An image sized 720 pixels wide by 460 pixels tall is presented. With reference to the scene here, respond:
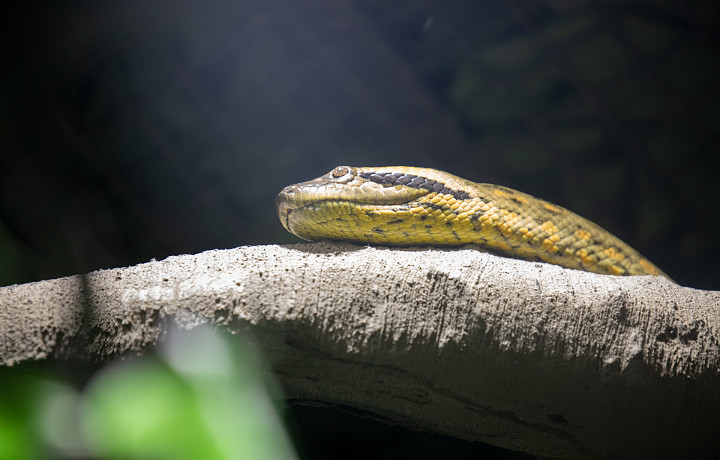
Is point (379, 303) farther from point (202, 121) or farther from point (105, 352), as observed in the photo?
point (202, 121)

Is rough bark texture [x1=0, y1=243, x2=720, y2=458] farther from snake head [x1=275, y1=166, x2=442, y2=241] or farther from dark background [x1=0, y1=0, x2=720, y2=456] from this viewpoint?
dark background [x1=0, y1=0, x2=720, y2=456]

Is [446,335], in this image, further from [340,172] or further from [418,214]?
[340,172]

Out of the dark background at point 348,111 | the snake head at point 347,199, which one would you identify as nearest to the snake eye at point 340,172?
the snake head at point 347,199

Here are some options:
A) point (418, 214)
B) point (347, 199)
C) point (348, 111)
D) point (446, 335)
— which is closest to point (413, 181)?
point (418, 214)

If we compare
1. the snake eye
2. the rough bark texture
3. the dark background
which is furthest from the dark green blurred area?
the rough bark texture

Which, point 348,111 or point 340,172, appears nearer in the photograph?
point 340,172
